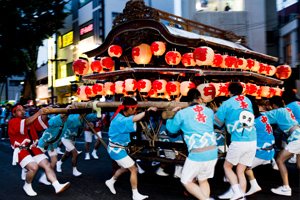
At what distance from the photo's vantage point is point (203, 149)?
12.2ft

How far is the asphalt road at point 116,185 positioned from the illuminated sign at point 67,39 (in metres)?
23.6

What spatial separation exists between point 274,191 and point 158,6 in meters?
24.8

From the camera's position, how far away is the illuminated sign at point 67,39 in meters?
29.4

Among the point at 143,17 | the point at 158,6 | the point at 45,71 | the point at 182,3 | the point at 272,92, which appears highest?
the point at 158,6

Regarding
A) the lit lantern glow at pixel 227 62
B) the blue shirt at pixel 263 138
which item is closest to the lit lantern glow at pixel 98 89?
the lit lantern glow at pixel 227 62

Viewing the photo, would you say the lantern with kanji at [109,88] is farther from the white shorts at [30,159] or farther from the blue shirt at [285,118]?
the blue shirt at [285,118]

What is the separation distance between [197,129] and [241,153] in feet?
3.56

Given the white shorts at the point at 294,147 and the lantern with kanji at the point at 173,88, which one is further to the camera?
the lantern with kanji at the point at 173,88

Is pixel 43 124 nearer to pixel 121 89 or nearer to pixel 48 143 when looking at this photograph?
pixel 48 143

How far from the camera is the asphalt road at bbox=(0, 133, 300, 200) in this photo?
17.0ft

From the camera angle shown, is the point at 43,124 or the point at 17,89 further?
the point at 17,89

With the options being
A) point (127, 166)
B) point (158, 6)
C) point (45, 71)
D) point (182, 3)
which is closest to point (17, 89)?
point (45, 71)

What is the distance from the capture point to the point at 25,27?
65.8 ft

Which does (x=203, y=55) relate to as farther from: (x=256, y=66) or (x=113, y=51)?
(x=256, y=66)
